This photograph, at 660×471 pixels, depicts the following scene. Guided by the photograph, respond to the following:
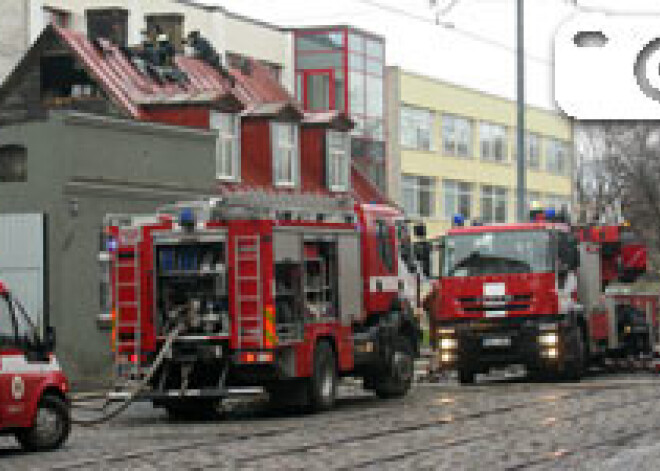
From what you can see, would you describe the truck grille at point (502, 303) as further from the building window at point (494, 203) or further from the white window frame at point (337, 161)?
the building window at point (494, 203)

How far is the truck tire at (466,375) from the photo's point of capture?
27.5 meters

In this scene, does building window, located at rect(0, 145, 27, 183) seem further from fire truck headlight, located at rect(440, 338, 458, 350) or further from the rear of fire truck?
fire truck headlight, located at rect(440, 338, 458, 350)

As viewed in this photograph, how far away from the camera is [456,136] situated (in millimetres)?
71375

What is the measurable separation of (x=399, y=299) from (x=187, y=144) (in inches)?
439

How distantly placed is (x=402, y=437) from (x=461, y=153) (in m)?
55.9

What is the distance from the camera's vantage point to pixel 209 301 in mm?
20578

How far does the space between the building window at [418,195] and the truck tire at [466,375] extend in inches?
1459

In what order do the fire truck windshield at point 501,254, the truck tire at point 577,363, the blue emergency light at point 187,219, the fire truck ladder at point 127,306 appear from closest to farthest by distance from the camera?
the blue emergency light at point 187,219 < the fire truck ladder at point 127,306 < the fire truck windshield at point 501,254 < the truck tire at point 577,363

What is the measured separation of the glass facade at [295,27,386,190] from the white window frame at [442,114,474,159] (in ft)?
30.6

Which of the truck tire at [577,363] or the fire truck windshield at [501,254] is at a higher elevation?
the fire truck windshield at [501,254]

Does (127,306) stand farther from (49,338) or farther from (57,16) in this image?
(57,16)

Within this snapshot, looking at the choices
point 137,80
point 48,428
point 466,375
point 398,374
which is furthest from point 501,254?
point 137,80

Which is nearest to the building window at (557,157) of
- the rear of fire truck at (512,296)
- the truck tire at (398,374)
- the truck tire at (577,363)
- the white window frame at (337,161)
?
the white window frame at (337,161)

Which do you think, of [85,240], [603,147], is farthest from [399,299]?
[603,147]
